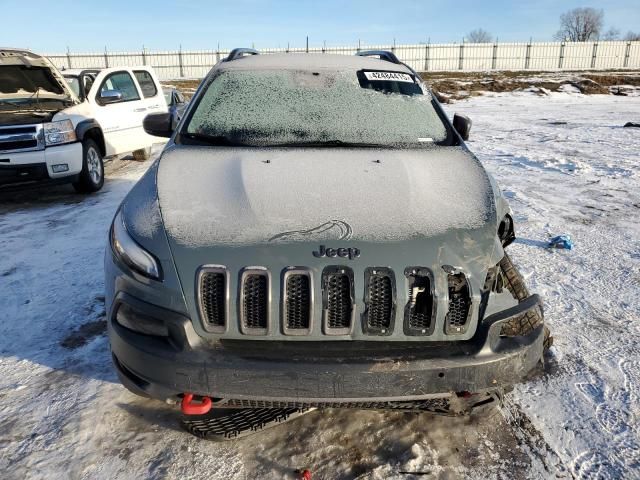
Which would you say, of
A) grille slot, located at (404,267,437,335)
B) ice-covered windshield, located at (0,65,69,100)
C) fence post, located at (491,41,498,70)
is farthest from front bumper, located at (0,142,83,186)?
fence post, located at (491,41,498,70)

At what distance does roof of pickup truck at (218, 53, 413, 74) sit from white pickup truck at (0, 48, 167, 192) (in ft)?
11.3

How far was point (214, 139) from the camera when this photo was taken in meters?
3.13

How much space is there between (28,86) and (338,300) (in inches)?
272

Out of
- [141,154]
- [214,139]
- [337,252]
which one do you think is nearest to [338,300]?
[337,252]

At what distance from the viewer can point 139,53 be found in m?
47.9

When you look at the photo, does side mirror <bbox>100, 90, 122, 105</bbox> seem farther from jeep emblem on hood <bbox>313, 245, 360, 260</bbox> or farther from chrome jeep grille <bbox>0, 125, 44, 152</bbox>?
jeep emblem on hood <bbox>313, 245, 360, 260</bbox>

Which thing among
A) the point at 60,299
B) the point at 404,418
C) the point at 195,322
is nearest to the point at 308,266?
the point at 195,322

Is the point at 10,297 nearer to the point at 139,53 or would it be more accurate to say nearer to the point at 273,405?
the point at 273,405

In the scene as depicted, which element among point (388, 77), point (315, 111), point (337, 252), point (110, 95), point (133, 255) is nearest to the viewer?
point (337, 252)

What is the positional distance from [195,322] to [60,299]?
2198 millimetres

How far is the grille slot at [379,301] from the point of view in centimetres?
198

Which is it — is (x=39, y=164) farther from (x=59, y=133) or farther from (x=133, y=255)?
(x=133, y=255)

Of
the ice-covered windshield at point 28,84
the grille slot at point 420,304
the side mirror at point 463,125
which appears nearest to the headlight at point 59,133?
the ice-covered windshield at point 28,84

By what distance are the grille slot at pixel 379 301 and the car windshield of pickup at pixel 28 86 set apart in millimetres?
6530
